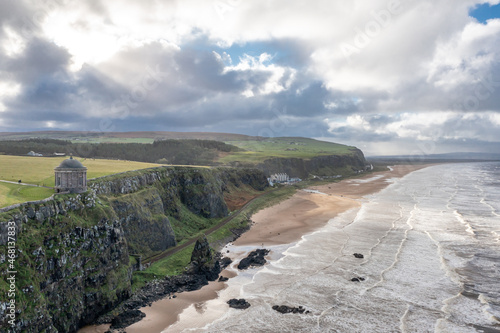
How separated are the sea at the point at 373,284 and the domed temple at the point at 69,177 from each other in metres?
17.9

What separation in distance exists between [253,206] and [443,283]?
Answer: 2113 inches

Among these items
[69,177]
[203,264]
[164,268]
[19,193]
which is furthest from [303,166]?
[19,193]

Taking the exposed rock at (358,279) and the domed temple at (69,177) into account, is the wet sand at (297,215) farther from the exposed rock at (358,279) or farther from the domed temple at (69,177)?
the domed temple at (69,177)

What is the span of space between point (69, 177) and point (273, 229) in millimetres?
44141

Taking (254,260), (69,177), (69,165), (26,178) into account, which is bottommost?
(254,260)

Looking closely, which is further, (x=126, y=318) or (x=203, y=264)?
(x=203, y=264)

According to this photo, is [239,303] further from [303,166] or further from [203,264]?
[303,166]

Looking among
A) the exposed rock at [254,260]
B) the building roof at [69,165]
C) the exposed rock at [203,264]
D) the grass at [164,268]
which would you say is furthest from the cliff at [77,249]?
the exposed rock at [254,260]

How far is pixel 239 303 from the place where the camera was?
36031 mm

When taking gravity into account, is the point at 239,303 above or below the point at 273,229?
below

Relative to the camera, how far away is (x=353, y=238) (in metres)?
60.2

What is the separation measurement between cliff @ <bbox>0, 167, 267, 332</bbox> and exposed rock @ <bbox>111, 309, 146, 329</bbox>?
1.80m

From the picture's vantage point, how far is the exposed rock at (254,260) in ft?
156

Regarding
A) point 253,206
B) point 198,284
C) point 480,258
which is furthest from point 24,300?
point 253,206
